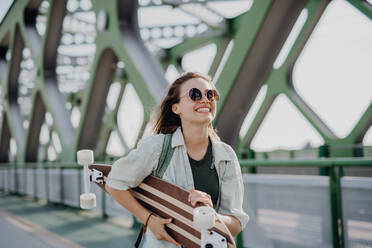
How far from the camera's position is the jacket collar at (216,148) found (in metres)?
1.92

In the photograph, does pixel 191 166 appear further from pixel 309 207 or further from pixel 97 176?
pixel 309 207

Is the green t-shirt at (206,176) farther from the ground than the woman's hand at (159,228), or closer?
farther from the ground

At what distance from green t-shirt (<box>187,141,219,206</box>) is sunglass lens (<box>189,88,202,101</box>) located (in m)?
0.27

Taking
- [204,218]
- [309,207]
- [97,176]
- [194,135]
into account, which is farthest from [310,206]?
[204,218]

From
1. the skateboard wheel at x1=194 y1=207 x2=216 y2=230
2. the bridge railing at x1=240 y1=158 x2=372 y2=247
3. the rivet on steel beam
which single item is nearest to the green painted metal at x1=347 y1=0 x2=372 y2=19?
the rivet on steel beam

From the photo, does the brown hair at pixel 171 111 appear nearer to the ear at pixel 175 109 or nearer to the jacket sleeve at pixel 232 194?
the ear at pixel 175 109

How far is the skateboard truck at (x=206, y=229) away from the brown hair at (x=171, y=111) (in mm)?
563

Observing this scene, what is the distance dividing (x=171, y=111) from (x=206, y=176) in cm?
42

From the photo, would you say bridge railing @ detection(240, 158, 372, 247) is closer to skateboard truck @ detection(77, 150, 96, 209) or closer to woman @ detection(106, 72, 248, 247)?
woman @ detection(106, 72, 248, 247)

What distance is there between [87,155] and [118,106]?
2224 cm

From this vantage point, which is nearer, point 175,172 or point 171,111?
point 175,172

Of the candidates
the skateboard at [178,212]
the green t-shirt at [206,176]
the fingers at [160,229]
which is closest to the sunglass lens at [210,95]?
the green t-shirt at [206,176]

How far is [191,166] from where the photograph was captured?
1911 millimetres

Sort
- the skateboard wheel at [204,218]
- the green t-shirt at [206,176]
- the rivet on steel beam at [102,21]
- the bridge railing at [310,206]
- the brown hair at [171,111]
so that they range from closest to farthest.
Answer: the skateboard wheel at [204,218] < the green t-shirt at [206,176] < the brown hair at [171,111] < the bridge railing at [310,206] < the rivet on steel beam at [102,21]
